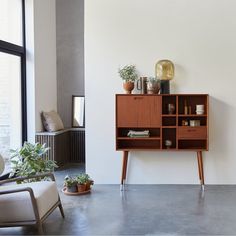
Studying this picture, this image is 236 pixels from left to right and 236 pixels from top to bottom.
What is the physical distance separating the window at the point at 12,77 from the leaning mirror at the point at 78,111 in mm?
1263

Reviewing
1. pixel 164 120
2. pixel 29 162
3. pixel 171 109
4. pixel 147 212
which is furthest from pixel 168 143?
pixel 29 162

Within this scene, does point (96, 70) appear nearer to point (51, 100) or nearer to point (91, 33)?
point (91, 33)

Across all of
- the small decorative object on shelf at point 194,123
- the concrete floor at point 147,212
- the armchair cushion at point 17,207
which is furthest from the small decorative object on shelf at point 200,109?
the armchair cushion at point 17,207

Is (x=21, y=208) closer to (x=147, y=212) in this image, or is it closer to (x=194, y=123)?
(x=147, y=212)

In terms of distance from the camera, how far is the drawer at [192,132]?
4801 mm

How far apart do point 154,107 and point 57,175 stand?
7.41ft

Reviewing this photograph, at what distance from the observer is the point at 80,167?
6.62m

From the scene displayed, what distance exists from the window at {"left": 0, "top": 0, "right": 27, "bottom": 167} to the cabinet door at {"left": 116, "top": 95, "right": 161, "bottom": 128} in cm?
207

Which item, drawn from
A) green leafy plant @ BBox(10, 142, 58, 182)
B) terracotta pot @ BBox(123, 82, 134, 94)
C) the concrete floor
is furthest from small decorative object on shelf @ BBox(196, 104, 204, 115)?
green leafy plant @ BBox(10, 142, 58, 182)

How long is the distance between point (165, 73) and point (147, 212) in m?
2.12

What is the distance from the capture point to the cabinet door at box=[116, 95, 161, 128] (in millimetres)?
4852

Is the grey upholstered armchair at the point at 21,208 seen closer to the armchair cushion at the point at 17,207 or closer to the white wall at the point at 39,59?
the armchair cushion at the point at 17,207

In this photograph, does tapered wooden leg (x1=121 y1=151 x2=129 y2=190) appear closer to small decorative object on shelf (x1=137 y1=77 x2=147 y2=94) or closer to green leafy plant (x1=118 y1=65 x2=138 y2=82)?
small decorative object on shelf (x1=137 y1=77 x2=147 y2=94)

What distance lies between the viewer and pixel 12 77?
19.3 ft
